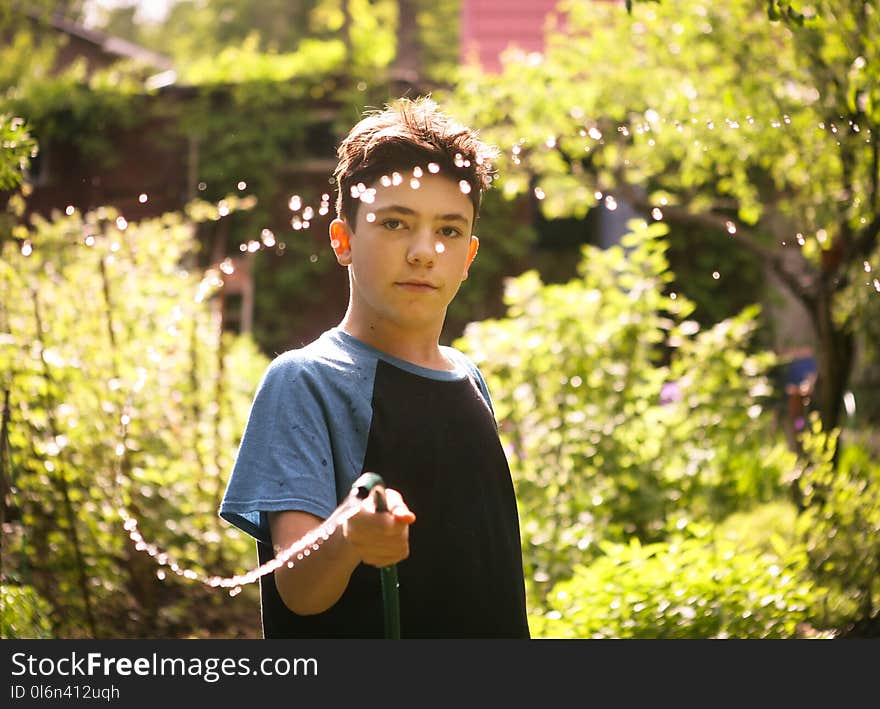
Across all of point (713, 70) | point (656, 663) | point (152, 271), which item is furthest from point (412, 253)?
point (713, 70)

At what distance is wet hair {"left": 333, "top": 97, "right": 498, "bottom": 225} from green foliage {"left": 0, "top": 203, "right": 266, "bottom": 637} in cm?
155

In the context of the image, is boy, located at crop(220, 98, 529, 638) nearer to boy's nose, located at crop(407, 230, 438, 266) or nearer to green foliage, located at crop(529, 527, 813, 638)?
boy's nose, located at crop(407, 230, 438, 266)

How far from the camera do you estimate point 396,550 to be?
1.47 metres

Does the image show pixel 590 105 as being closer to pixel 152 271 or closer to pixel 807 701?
pixel 152 271

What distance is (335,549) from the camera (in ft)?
5.21

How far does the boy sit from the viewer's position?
5.52 feet

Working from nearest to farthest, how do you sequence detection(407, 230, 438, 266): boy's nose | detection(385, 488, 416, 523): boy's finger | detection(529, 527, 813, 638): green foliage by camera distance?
detection(385, 488, 416, 523): boy's finger < detection(407, 230, 438, 266): boy's nose < detection(529, 527, 813, 638): green foliage

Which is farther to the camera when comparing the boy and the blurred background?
the blurred background

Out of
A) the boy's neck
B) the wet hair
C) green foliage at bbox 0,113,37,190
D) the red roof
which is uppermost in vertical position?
the red roof

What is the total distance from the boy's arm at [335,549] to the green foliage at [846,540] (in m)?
2.18

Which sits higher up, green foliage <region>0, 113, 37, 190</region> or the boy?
green foliage <region>0, 113, 37, 190</region>

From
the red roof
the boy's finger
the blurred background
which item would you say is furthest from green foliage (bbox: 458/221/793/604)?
the red roof

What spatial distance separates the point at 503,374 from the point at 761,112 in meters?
1.68

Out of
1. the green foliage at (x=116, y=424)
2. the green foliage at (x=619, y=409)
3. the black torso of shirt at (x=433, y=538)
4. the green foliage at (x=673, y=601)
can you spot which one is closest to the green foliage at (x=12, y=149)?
the green foliage at (x=116, y=424)
